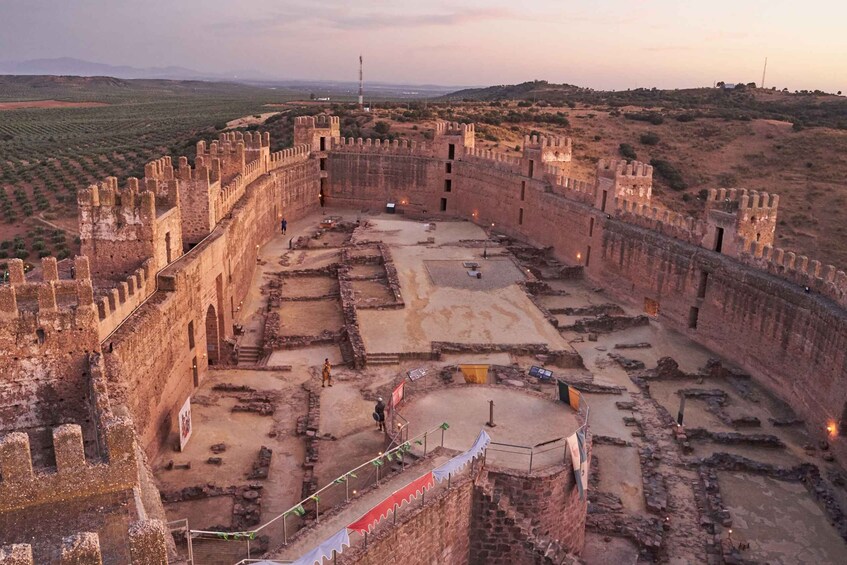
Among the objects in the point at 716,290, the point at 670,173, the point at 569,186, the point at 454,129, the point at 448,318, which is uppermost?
the point at 454,129

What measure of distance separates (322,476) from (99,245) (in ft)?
26.6

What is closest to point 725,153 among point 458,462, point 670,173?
point 670,173

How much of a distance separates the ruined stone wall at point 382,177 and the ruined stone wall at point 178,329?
46.8 ft

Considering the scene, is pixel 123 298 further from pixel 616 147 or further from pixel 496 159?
pixel 616 147

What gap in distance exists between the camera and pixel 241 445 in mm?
17812

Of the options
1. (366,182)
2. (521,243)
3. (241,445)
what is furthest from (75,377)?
(366,182)

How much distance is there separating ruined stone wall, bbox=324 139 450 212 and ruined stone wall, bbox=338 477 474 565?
32193mm

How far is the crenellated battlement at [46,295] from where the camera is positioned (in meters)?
12.2

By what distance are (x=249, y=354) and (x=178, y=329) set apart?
219 inches

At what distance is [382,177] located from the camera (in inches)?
1764

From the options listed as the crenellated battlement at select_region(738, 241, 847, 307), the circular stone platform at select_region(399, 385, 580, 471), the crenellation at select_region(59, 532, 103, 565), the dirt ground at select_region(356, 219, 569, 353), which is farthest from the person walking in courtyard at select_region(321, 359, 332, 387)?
the crenellation at select_region(59, 532, 103, 565)

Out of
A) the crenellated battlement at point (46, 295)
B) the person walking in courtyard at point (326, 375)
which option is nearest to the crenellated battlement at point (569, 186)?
the person walking in courtyard at point (326, 375)

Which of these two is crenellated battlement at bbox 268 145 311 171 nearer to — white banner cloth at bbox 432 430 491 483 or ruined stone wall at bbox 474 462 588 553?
white banner cloth at bbox 432 430 491 483

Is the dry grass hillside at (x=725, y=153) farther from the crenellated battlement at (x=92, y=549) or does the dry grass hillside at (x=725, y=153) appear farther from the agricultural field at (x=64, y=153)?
the crenellated battlement at (x=92, y=549)
